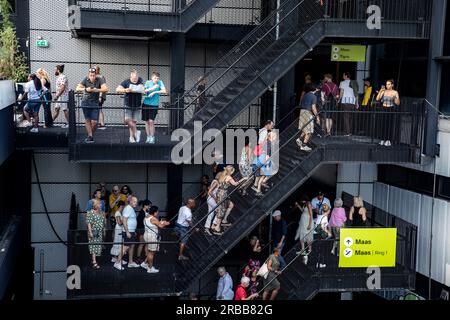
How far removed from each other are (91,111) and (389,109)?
24.3 ft

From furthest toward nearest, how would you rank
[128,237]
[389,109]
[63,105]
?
[63,105] → [389,109] → [128,237]

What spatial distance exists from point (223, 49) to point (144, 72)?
8.23ft

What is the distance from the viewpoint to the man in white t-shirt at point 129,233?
16141 mm

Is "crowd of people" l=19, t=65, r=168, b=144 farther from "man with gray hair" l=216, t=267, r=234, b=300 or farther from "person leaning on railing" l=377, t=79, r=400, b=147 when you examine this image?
"person leaning on railing" l=377, t=79, r=400, b=147

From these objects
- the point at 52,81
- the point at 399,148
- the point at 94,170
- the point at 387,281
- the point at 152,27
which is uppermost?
the point at 152,27

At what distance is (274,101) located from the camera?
2122 centimetres

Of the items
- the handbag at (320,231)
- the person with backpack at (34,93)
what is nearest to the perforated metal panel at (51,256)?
the person with backpack at (34,93)

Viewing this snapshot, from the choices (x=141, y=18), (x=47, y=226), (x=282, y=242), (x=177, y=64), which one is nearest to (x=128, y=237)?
(x=282, y=242)

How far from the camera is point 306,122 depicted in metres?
17.4

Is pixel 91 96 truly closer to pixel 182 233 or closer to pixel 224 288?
pixel 182 233

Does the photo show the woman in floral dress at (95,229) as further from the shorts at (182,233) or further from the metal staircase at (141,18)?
the metal staircase at (141,18)

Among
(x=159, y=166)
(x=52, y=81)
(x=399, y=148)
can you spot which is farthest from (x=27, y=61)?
(x=399, y=148)

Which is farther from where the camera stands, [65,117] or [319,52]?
[319,52]
